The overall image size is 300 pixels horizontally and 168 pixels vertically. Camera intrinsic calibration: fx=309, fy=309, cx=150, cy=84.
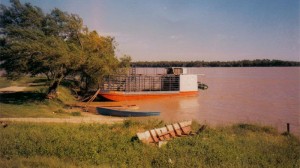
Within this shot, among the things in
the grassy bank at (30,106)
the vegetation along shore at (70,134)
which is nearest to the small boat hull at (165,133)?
the vegetation along shore at (70,134)

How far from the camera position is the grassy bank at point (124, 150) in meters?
12.3

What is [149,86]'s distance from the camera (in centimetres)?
4688

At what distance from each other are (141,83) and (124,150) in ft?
103

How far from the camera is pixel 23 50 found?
82.3 feet

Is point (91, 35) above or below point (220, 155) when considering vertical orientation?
above

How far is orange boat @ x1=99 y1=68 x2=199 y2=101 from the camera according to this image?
40938mm

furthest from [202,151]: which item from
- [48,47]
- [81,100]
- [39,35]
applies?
[81,100]

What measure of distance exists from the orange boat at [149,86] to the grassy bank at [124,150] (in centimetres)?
2336

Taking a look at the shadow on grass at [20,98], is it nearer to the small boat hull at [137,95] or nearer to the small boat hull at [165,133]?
the small boat hull at [137,95]

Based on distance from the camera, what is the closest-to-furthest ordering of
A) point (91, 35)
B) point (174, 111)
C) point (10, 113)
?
point (10, 113)
point (91, 35)
point (174, 111)

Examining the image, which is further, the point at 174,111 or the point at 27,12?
the point at 174,111

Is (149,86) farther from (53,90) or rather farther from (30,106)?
(30,106)

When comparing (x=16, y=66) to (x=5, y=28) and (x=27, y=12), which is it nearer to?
(x=5, y=28)

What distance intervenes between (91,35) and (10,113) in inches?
549
